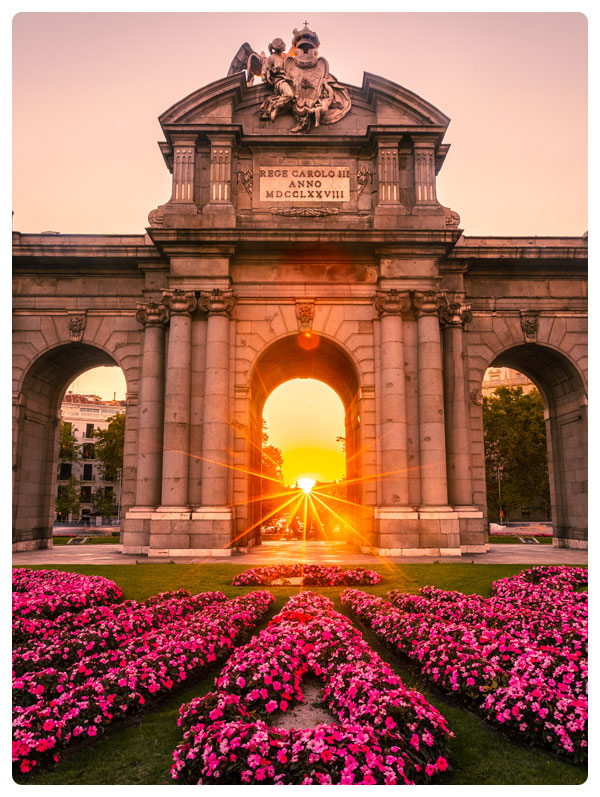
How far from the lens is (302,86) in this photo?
27375 mm

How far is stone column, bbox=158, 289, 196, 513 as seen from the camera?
2442cm

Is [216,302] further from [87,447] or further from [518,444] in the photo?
[87,447]

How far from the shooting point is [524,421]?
6016 cm

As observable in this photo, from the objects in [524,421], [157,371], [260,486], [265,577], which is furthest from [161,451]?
[524,421]

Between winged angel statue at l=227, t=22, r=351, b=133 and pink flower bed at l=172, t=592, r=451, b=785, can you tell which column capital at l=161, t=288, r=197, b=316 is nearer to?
winged angel statue at l=227, t=22, r=351, b=133

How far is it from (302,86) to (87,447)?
8060cm

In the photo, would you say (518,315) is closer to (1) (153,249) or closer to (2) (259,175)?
(2) (259,175)

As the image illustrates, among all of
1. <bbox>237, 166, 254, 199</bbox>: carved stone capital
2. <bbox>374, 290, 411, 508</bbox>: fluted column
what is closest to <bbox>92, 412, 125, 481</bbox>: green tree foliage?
<bbox>237, 166, 254, 199</bbox>: carved stone capital

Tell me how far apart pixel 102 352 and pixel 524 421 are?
146 feet

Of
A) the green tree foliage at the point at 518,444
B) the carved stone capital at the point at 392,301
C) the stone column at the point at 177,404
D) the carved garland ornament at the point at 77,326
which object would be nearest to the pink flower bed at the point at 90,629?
the stone column at the point at 177,404

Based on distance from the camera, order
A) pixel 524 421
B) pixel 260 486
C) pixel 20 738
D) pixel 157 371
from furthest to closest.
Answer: pixel 524 421
pixel 260 486
pixel 157 371
pixel 20 738

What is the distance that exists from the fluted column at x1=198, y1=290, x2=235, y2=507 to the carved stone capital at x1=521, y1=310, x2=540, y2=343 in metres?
13.4

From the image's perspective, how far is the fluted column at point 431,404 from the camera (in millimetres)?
24469

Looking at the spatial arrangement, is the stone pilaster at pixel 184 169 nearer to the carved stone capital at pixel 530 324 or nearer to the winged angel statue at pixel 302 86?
the winged angel statue at pixel 302 86
